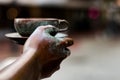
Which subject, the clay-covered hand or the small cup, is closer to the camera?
the clay-covered hand

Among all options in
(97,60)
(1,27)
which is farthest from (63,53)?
(1,27)

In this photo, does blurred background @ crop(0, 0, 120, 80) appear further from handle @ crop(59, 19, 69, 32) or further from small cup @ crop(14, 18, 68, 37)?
handle @ crop(59, 19, 69, 32)

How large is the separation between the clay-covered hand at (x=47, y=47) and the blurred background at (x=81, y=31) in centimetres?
29

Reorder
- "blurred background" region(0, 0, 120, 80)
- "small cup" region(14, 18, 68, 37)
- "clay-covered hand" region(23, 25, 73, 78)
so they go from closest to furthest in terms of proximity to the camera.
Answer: "clay-covered hand" region(23, 25, 73, 78)
"small cup" region(14, 18, 68, 37)
"blurred background" region(0, 0, 120, 80)

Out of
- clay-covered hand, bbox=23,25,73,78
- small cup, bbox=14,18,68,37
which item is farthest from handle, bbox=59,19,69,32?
clay-covered hand, bbox=23,25,73,78

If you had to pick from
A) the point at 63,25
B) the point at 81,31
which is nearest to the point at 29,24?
the point at 63,25

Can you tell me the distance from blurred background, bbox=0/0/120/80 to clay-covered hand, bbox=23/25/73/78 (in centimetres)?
29

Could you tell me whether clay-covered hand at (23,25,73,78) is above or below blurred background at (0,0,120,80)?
above

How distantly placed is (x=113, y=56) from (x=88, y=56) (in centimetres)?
61

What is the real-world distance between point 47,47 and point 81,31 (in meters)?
16.7

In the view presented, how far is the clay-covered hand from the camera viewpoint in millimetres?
1703

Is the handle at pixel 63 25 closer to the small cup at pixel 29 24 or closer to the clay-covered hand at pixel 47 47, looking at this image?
the small cup at pixel 29 24

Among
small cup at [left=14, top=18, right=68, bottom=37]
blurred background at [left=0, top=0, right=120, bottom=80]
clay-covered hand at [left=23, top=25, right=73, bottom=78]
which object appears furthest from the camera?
blurred background at [left=0, top=0, right=120, bottom=80]

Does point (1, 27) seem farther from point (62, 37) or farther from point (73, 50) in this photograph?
point (62, 37)
